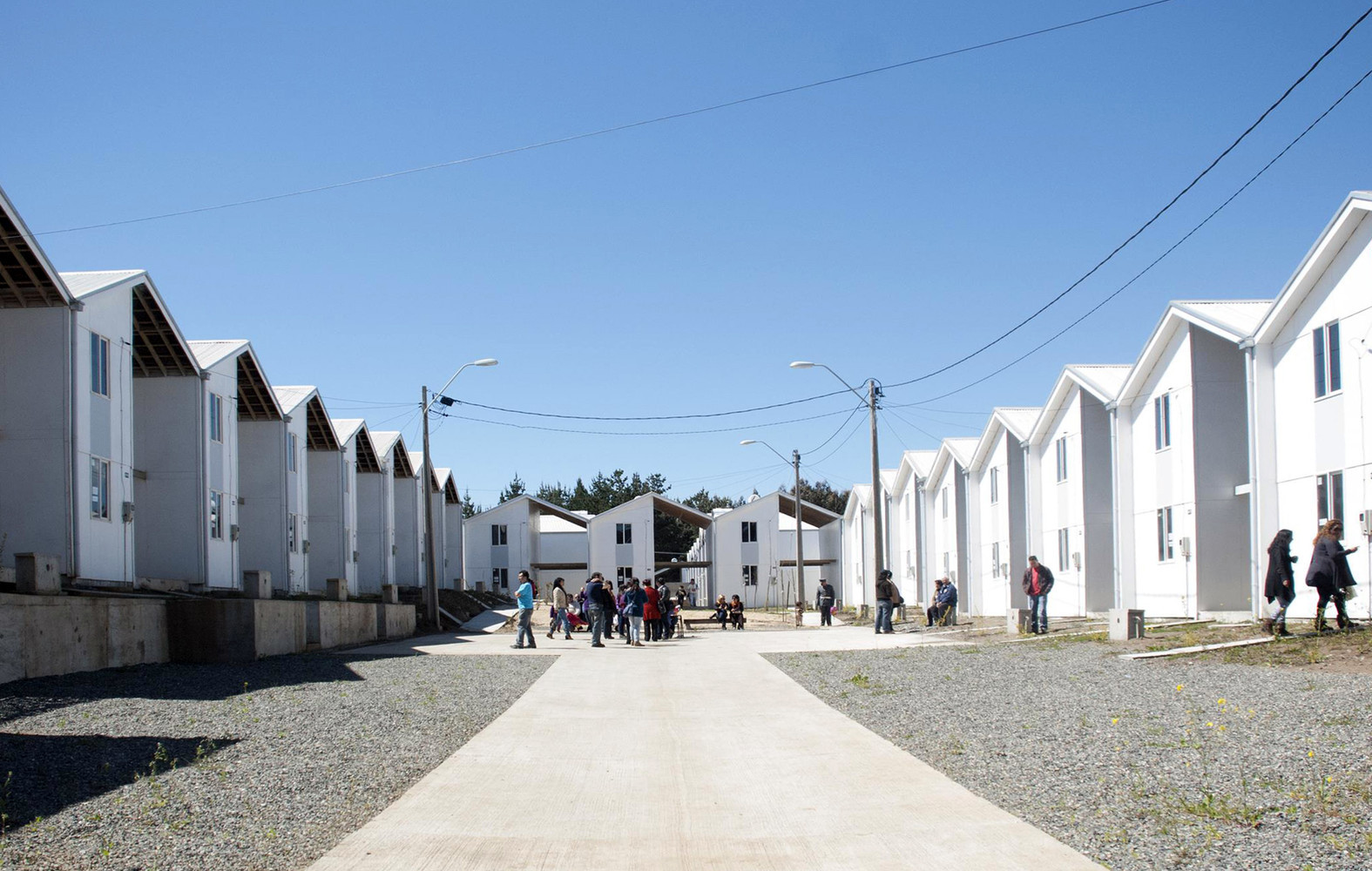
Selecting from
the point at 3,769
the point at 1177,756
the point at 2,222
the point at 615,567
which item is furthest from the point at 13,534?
the point at 615,567

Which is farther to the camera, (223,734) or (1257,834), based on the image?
(223,734)

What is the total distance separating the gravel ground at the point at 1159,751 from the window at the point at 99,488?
52.0ft

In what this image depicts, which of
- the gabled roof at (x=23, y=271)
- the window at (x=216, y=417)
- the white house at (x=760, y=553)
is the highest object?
the gabled roof at (x=23, y=271)

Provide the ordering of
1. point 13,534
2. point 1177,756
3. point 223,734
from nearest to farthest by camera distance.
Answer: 1. point 1177,756
2. point 223,734
3. point 13,534

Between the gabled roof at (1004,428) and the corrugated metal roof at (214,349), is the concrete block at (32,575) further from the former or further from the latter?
the gabled roof at (1004,428)

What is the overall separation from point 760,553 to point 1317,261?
49.5 metres

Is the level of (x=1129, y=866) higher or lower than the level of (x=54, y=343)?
lower

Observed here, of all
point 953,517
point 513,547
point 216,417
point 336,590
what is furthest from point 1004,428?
point 513,547

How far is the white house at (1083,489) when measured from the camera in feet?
103

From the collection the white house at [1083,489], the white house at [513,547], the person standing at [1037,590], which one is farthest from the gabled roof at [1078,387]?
the white house at [513,547]

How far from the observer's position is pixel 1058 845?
6.62 metres

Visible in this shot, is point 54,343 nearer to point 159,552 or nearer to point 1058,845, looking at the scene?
point 159,552

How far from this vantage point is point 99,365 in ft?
79.6

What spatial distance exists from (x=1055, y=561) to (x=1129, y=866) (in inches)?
1150
